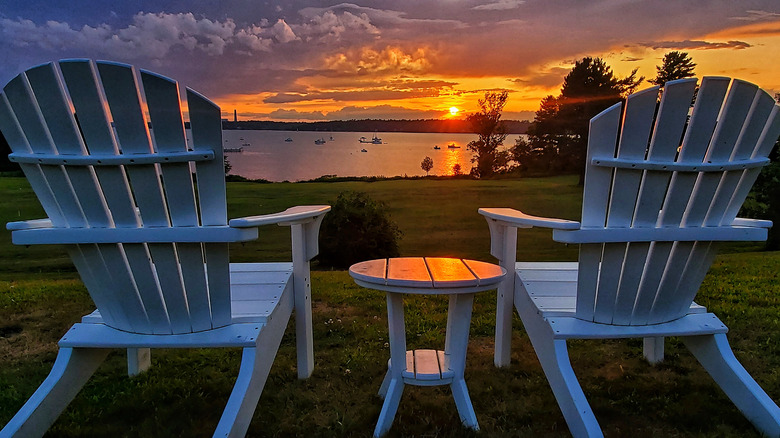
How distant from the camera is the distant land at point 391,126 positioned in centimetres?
592

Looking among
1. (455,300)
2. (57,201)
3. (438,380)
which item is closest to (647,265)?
(455,300)

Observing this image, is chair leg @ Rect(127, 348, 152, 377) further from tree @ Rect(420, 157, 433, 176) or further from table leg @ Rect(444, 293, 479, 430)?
tree @ Rect(420, 157, 433, 176)

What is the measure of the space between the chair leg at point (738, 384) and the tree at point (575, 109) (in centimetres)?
430

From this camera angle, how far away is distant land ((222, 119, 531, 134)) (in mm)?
5918

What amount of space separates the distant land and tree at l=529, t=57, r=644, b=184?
0.28 metres

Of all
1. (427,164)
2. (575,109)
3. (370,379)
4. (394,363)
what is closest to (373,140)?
(427,164)

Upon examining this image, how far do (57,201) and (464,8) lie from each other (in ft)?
15.8

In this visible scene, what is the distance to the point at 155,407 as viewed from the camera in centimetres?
216

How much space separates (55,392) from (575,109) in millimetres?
5937

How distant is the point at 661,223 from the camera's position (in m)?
1.78

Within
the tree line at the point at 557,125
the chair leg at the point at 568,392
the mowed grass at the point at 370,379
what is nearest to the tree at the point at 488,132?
the tree line at the point at 557,125

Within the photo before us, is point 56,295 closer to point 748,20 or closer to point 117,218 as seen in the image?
point 117,218

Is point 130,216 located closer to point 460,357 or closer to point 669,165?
point 460,357

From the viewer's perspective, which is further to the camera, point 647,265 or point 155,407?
point 155,407
